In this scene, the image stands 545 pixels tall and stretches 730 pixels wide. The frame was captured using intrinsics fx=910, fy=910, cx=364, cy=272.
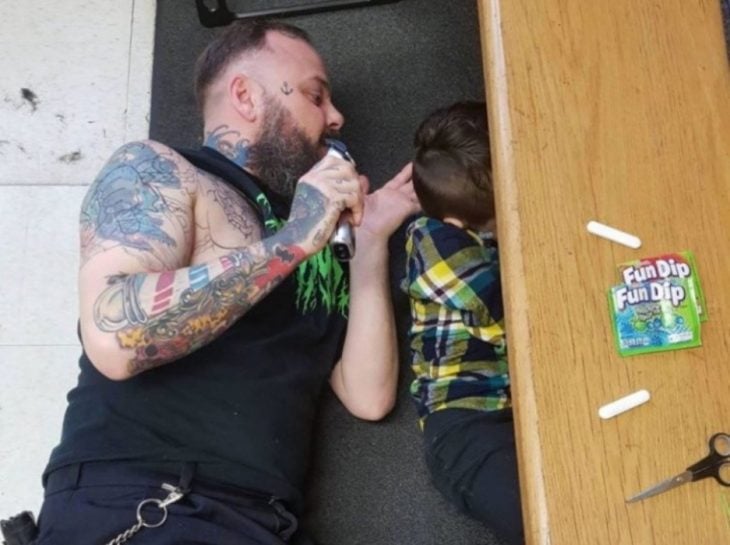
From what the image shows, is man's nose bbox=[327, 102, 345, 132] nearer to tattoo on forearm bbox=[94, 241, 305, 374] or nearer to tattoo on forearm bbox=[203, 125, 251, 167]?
tattoo on forearm bbox=[203, 125, 251, 167]

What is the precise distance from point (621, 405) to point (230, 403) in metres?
0.59

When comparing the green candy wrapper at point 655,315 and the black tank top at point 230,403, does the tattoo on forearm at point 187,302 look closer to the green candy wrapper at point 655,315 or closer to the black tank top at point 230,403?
the black tank top at point 230,403

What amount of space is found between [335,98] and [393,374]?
21.6 inches

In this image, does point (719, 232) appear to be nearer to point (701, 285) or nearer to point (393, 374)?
point (701, 285)

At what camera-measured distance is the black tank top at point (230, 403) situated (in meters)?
1.21

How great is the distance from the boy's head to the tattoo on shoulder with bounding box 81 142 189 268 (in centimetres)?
36

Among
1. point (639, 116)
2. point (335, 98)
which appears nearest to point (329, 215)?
point (639, 116)

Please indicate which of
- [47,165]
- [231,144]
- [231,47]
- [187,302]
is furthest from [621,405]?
[47,165]

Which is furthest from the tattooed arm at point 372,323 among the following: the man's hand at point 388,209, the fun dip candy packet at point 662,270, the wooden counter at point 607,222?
the fun dip candy packet at point 662,270

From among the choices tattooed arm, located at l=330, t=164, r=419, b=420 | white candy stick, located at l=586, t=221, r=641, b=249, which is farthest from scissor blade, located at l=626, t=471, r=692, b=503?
tattooed arm, located at l=330, t=164, r=419, b=420

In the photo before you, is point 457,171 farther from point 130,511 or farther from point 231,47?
point 130,511

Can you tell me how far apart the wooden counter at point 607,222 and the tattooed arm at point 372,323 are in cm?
45

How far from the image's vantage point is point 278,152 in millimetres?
1375

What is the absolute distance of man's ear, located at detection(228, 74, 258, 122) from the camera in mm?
1383
